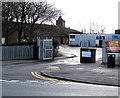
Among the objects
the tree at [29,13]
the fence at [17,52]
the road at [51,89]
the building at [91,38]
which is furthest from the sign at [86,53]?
the building at [91,38]

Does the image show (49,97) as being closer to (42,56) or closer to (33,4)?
(42,56)

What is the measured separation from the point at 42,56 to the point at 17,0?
39.6 ft

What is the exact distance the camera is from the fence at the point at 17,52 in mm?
26531

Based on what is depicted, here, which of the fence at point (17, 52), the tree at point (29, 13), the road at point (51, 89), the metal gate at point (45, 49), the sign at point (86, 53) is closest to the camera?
the road at point (51, 89)

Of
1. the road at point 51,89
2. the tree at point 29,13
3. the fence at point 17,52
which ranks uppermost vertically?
the tree at point 29,13

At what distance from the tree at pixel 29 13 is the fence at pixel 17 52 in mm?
6952

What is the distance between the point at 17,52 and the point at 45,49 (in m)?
3.45

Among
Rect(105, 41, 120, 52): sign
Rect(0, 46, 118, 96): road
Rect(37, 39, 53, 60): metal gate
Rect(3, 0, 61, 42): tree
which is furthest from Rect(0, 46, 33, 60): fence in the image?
Rect(0, 46, 118, 96): road

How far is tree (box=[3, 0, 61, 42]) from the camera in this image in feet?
111

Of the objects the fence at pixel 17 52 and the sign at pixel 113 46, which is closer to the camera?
the sign at pixel 113 46

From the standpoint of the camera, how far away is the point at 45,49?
2594 centimetres

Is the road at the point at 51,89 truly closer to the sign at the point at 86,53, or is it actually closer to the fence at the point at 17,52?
the sign at the point at 86,53

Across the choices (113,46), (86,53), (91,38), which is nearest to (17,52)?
(86,53)

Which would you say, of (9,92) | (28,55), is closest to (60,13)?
(28,55)
